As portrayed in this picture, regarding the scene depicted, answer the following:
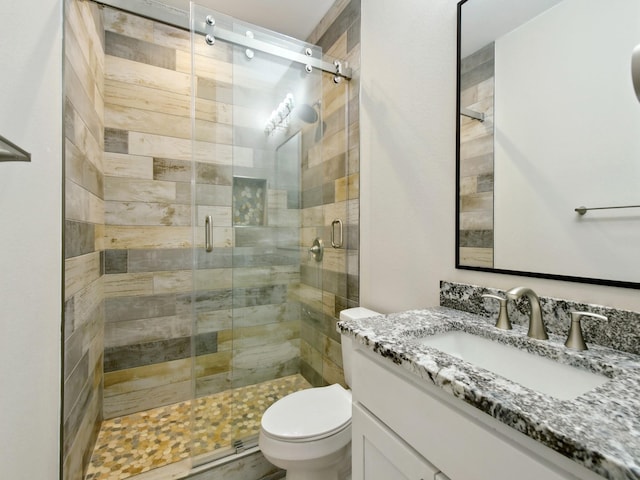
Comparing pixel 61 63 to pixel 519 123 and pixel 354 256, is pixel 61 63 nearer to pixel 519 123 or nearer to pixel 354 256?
pixel 354 256

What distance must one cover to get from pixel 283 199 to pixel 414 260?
86 cm

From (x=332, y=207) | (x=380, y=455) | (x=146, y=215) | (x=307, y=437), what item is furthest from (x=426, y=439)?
(x=146, y=215)

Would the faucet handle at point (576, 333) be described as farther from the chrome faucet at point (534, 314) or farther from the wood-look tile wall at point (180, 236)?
the wood-look tile wall at point (180, 236)

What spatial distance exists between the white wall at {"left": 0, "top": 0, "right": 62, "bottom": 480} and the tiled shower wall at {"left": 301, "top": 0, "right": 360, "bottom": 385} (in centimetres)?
119

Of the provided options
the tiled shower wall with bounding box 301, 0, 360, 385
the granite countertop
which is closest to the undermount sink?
the granite countertop

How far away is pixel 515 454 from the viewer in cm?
50

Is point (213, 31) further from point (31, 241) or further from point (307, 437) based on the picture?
point (307, 437)

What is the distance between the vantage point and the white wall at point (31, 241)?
28.6 inches

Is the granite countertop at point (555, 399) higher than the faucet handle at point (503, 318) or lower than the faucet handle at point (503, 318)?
lower

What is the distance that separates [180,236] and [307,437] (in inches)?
65.8

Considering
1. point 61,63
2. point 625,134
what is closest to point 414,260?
point 625,134

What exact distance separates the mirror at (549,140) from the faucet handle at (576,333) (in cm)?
12

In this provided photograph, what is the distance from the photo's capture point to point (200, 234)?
156 centimetres

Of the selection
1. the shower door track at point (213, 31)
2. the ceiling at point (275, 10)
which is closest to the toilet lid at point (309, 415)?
the shower door track at point (213, 31)
